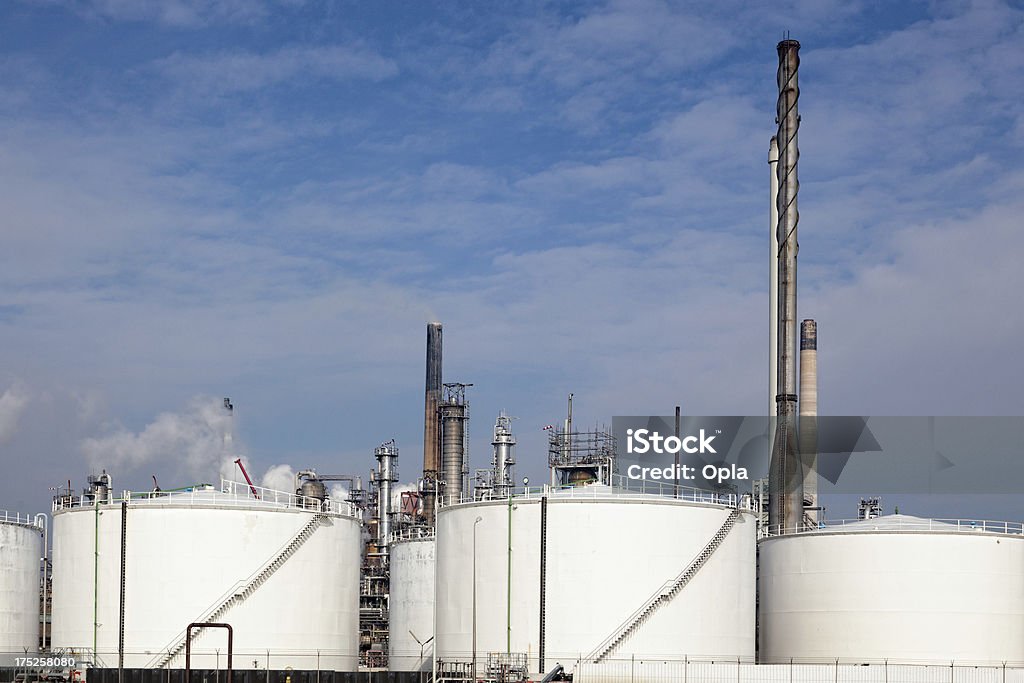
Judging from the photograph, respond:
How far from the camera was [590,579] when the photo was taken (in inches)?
2261

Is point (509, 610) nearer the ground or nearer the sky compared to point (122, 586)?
nearer the ground

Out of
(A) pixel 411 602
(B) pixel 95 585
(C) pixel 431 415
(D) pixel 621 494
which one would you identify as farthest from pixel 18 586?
(C) pixel 431 415

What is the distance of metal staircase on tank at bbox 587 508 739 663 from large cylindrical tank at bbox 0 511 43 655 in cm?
2796

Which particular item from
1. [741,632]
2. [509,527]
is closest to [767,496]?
[741,632]

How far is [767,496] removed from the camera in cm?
8169

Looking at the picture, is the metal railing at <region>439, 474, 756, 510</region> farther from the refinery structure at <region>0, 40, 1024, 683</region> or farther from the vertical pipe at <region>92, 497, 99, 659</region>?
the vertical pipe at <region>92, 497, 99, 659</region>

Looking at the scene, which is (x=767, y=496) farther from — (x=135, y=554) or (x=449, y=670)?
(x=135, y=554)

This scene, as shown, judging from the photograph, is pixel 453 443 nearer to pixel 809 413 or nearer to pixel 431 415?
pixel 431 415

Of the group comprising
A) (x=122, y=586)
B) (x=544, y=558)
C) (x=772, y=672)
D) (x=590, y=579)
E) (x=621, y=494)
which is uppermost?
(x=621, y=494)

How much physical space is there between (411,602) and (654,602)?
27749mm

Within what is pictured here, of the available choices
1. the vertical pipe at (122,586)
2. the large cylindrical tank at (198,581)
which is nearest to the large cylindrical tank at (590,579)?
the large cylindrical tank at (198,581)

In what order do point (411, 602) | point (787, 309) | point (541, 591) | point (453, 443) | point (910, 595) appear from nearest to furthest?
point (541, 591)
point (910, 595)
point (787, 309)
point (411, 602)
point (453, 443)

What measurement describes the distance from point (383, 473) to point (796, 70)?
135ft

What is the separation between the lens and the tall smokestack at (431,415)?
333 feet
